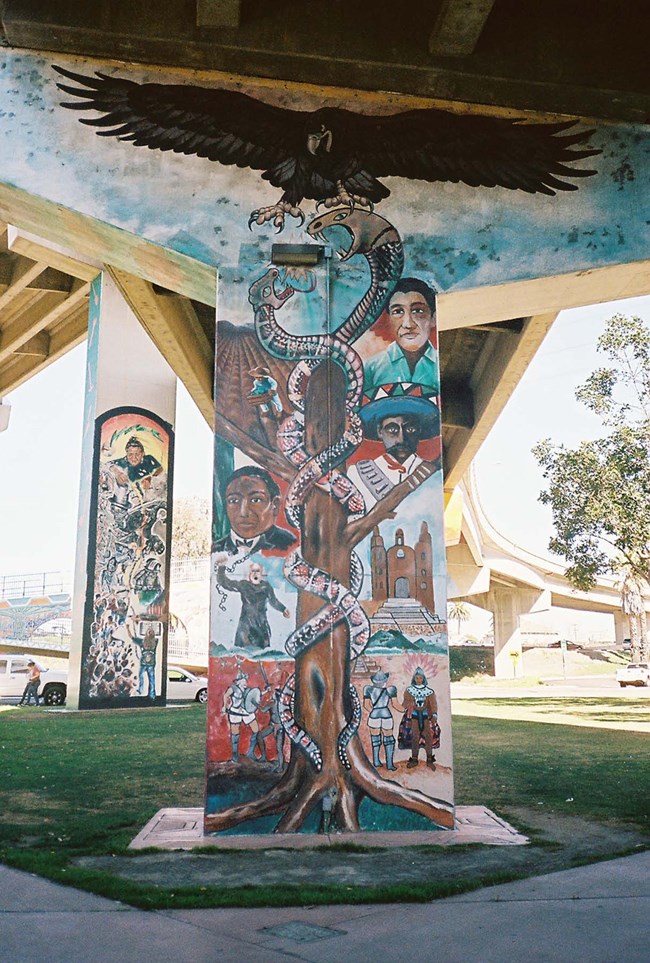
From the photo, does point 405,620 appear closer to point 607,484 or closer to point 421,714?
point 421,714

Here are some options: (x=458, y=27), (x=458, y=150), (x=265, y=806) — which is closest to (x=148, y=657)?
(x=265, y=806)

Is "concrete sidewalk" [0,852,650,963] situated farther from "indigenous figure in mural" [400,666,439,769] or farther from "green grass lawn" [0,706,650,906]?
"indigenous figure in mural" [400,666,439,769]

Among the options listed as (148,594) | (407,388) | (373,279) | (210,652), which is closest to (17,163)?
(373,279)

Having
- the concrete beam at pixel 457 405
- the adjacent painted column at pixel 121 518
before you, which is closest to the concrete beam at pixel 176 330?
the concrete beam at pixel 457 405

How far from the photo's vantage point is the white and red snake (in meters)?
7.87

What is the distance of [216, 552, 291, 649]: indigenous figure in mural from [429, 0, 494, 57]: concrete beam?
18.2 feet

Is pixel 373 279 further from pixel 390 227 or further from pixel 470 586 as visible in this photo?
pixel 470 586

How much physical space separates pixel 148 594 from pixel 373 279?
16.5 metres

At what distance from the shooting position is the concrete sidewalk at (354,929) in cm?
421

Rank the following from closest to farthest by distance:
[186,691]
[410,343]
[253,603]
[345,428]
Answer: [253,603] → [345,428] → [410,343] → [186,691]

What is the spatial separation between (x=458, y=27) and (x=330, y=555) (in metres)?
5.35

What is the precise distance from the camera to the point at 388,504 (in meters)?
8.21

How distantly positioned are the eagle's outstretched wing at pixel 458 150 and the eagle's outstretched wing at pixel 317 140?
10 millimetres

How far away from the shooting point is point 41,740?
14.8 metres
